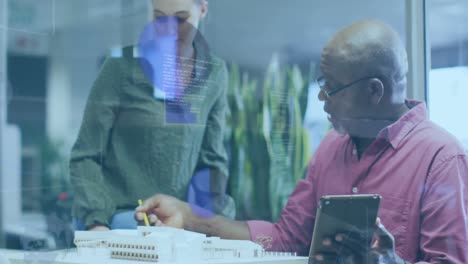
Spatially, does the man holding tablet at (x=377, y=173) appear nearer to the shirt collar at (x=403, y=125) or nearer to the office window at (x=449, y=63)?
the shirt collar at (x=403, y=125)

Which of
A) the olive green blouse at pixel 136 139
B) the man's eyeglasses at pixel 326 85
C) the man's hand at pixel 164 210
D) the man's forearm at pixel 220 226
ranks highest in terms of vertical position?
the man's eyeglasses at pixel 326 85

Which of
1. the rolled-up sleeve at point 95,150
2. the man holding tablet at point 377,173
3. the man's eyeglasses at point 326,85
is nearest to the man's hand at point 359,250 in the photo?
the man holding tablet at point 377,173

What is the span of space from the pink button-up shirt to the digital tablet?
0.07 m

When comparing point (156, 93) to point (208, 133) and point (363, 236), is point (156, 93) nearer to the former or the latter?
point (208, 133)

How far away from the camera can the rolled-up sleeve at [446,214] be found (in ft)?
6.24

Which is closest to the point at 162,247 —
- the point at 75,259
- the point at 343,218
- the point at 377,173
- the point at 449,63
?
the point at 75,259

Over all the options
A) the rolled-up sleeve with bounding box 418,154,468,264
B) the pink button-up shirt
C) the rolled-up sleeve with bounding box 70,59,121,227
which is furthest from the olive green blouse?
the rolled-up sleeve with bounding box 418,154,468,264

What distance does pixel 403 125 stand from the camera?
2.09 m

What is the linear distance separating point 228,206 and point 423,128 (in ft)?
2.88

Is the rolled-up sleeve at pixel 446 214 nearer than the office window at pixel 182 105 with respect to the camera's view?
Yes

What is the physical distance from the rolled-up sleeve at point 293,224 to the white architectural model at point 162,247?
0.53 m

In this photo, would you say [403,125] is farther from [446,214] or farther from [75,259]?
[75,259]

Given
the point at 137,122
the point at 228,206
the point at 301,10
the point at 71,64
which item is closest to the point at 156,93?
the point at 137,122

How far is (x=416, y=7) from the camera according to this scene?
7.88ft
